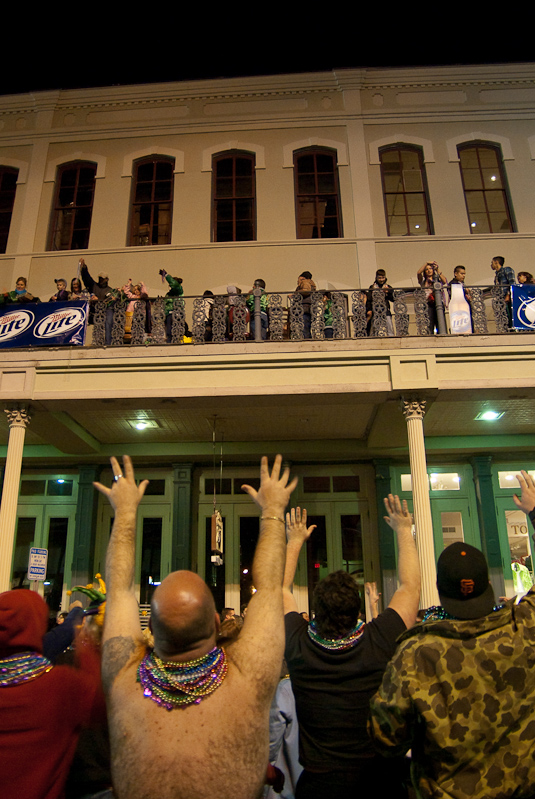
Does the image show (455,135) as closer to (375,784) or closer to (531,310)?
(531,310)

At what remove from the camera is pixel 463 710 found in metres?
1.99

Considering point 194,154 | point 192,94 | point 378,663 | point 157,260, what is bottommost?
point 378,663

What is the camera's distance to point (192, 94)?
13.3 m

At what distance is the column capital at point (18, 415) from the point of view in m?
9.03

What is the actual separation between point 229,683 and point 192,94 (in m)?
14.0

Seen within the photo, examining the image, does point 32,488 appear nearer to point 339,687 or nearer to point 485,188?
point 339,687

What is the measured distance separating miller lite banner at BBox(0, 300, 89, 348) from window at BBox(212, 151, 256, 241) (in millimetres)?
4245

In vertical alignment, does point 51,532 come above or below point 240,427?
below

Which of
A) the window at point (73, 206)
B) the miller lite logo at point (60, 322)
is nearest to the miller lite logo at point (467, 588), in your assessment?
the miller lite logo at point (60, 322)

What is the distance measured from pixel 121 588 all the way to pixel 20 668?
1.69ft

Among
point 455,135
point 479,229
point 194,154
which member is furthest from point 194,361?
point 455,135

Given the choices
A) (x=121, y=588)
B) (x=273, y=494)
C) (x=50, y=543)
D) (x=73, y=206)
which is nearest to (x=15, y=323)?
(x=73, y=206)

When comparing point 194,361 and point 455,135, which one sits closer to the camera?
point 194,361

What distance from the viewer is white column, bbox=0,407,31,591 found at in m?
8.31
